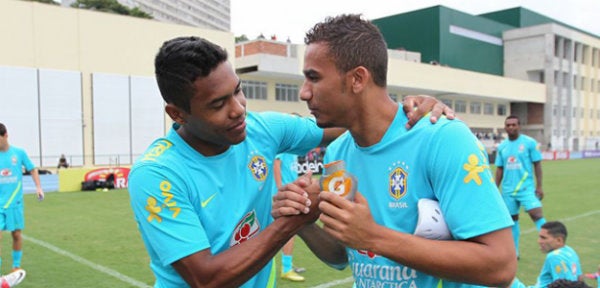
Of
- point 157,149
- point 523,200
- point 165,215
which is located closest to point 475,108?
point 523,200

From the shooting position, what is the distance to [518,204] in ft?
25.5

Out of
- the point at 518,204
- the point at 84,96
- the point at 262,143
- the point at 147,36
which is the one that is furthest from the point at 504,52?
the point at 262,143

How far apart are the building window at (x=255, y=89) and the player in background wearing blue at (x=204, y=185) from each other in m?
32.2

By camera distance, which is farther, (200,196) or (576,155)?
(576,155)

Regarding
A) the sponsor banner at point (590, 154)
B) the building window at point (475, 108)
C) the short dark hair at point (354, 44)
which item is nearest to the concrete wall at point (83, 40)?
the short dark hair at point (354, 44)

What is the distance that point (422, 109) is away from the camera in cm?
206

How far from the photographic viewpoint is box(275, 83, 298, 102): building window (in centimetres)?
3628

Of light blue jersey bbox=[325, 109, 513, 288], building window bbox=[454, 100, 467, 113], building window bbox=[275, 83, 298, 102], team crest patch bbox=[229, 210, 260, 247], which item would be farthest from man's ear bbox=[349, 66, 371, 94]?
building window bbox=[454, 100, 467, 113]

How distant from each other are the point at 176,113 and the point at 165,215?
0.51m

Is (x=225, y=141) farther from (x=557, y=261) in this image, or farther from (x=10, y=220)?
(x=10, y=220)

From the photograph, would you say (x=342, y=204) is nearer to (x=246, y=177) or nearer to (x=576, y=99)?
(x=246, y=177)

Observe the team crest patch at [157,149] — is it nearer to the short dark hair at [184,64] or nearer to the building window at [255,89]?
the short dark hair at [184,64]

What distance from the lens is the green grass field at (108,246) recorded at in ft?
21.5

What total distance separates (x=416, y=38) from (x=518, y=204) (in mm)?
51063
